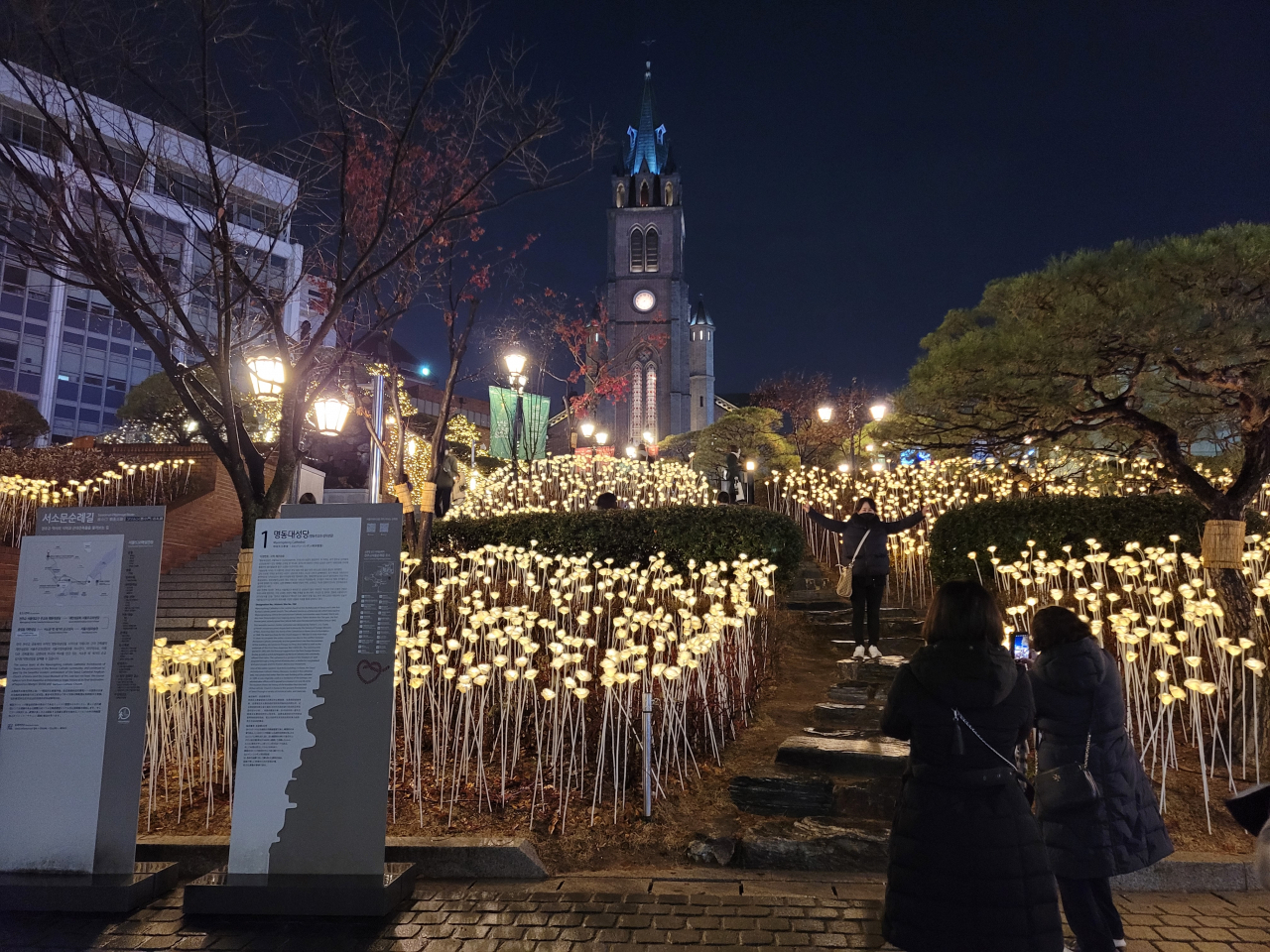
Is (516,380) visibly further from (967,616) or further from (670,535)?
(967,616)

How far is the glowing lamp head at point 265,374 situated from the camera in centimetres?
650

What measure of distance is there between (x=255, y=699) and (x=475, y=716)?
235 centimetres

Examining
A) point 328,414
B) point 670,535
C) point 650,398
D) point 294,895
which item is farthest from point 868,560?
point 650,398

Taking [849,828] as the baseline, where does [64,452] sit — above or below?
above

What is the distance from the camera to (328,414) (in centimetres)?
732

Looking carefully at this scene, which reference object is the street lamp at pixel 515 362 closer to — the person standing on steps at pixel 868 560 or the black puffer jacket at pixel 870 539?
the person standing on steps at pixel 868 560

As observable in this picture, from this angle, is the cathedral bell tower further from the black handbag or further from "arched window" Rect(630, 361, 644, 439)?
the black handbag

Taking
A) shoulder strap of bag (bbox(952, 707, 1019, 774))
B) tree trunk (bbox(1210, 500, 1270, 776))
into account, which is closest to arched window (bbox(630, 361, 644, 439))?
tree trunk (bbox(1210, 500, 1270, 776))

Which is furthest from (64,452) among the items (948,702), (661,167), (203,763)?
(661,167)

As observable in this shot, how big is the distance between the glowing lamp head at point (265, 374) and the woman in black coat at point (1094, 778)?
19.9ft

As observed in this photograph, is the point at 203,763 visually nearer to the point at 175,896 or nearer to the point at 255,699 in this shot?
the point at 175,896

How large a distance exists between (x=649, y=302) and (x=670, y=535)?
45970 millimetres

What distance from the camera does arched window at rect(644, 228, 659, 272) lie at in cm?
5438

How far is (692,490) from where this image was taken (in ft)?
47.0
